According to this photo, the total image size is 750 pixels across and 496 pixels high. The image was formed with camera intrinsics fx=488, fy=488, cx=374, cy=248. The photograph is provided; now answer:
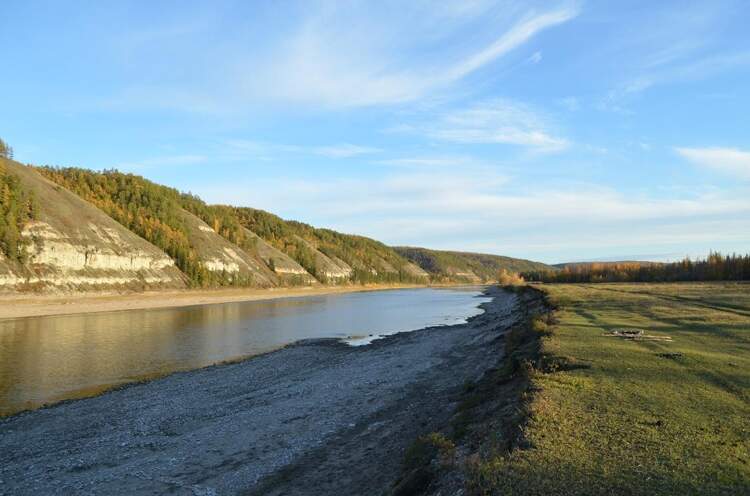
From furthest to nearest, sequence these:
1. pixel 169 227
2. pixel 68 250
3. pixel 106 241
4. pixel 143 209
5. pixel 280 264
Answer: pixel 280 264 → pixel 143 209 → pixel 169 227 → pixel 106 241 → pixel 68 250

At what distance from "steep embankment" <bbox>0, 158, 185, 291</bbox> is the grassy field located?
268ft

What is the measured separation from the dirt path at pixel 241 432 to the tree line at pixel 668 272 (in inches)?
4212

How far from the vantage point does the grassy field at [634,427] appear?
7.80m

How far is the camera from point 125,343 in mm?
40906

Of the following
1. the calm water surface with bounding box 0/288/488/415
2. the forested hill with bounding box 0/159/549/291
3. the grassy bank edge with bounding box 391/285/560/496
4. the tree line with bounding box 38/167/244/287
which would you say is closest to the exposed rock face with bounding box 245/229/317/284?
the forested hill with bounding box 0/159/549/291

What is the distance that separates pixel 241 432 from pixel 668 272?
140697 millimetres

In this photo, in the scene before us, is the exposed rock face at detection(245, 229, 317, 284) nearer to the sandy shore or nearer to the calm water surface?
the sandy shore

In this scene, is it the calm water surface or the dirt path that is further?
the calm water surface

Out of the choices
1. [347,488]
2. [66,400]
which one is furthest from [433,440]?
[66,400]

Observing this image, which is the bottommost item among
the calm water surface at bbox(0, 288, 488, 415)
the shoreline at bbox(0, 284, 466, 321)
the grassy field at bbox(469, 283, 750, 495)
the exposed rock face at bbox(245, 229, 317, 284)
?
the calm water surface at bbox(0, 288, 488, 415)

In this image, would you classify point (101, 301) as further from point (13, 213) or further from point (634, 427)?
point (634, 427)

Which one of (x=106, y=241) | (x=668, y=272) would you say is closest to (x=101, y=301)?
(x=106, y=241)

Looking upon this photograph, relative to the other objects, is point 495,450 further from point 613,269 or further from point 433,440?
point 613,269

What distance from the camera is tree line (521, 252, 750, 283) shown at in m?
108
